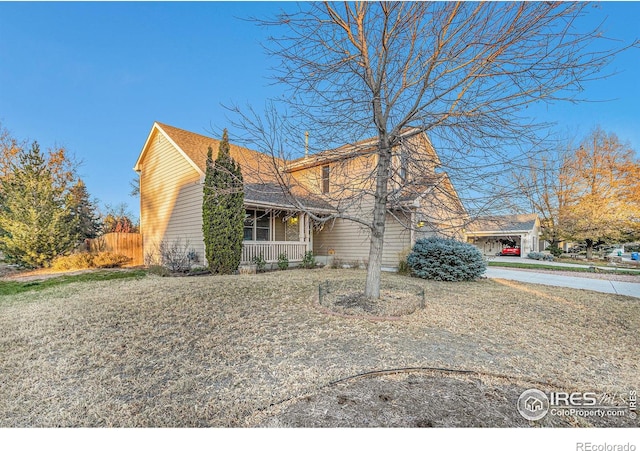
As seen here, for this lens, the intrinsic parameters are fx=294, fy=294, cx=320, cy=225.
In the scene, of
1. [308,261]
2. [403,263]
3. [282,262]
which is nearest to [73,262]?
[282,262]

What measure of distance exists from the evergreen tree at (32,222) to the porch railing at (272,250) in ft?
26.6

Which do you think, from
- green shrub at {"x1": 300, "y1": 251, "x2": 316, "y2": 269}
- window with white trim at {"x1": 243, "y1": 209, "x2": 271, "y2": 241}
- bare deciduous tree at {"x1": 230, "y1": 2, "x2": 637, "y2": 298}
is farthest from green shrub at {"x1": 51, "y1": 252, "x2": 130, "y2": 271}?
bare deciduous tree at {"x1": 230, "y1": 2, "x2": 637, "y2": 298}

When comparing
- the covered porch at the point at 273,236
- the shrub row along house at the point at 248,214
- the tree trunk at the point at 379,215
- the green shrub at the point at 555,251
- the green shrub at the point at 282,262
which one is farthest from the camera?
the green shrub at the point at 555,251

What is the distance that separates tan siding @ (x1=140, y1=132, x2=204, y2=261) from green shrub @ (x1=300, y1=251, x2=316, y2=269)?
4.07 m

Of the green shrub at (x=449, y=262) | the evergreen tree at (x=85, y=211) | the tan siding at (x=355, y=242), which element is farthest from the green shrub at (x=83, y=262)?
the green shrub at (x=449, y=262)

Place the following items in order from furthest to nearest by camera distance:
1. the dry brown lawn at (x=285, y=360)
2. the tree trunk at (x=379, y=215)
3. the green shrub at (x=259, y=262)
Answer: the green shrub at (x=259, y=262) → the tree trunk at (x=379, y=215) → the dry brown lawn at (x=285, y=360)

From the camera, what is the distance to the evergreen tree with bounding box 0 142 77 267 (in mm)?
11398

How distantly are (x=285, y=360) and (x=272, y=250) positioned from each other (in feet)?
28.1

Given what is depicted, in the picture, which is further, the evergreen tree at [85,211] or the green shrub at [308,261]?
the evergreen tree at [85,211]

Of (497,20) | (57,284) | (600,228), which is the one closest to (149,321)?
(57,284)

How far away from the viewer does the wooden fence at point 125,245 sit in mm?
13665

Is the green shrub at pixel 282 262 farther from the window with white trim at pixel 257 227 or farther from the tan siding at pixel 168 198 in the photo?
the tan siding at pixel 168 198

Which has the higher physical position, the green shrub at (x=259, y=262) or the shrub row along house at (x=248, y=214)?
the shrub row along house at (x=248, y=214)

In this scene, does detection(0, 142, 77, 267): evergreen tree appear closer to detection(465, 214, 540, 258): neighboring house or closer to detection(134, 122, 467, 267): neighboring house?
detection(134, 122, 467, 267): neighboring house
